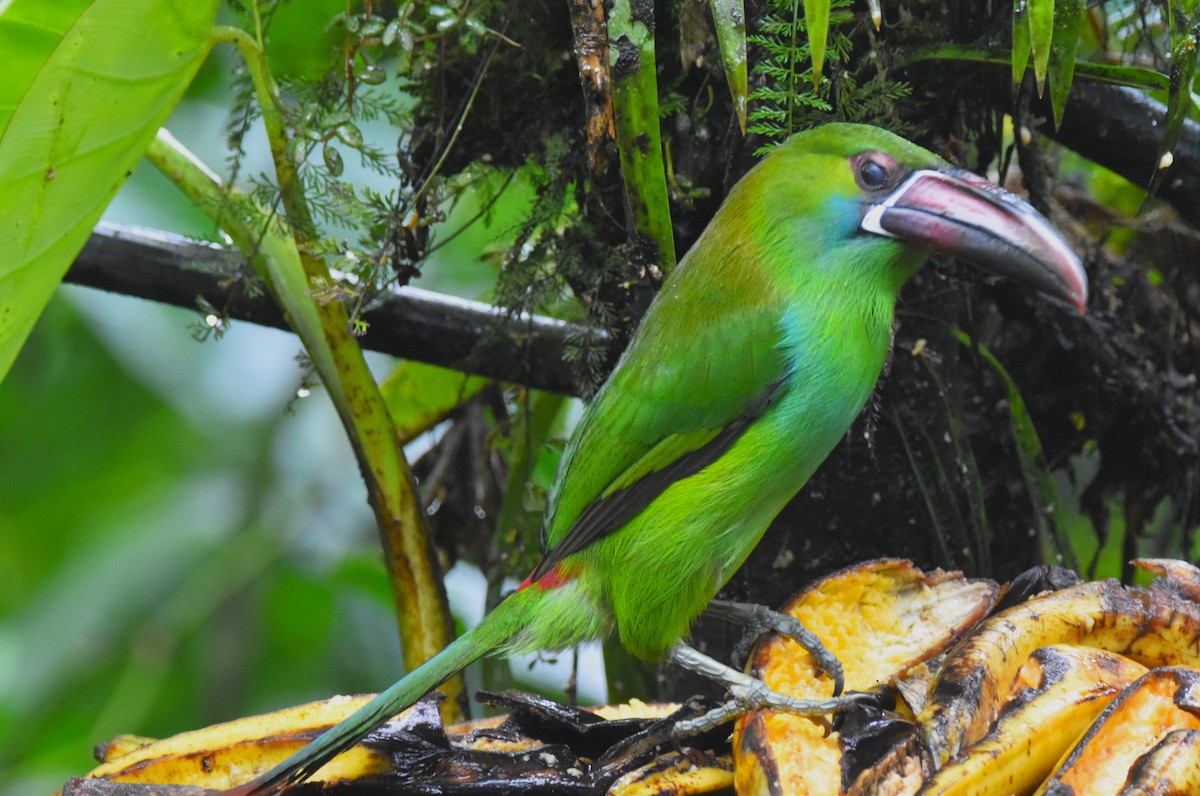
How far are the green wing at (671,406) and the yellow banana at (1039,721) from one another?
537 mm

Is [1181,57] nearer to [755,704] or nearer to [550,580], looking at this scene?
[755,704]

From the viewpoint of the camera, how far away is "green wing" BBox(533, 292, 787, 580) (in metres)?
1.55

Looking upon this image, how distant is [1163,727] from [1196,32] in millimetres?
839

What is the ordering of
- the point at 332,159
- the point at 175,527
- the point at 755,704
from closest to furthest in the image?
the point at 755,704 → the point at 332,159 → the point at 175,527

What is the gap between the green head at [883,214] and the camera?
4.42ft

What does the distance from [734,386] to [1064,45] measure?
1.88 ft

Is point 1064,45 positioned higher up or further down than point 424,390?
higher up

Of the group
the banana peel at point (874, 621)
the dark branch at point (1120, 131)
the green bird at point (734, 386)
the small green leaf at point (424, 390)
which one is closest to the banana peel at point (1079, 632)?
the banana peel at point (874, 621)

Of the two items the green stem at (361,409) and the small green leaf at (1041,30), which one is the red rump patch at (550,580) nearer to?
the green stem at (361,409)

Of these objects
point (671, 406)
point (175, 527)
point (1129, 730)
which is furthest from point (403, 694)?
point (175, 527)

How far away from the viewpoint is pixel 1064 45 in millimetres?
1399

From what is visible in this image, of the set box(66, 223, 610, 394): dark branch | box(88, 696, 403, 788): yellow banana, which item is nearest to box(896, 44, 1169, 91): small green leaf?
box(66, 223, 610, 394): dark branch

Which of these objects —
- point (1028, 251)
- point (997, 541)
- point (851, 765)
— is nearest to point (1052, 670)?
point (851, 765)

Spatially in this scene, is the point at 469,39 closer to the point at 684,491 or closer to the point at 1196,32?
the point at 684,491
